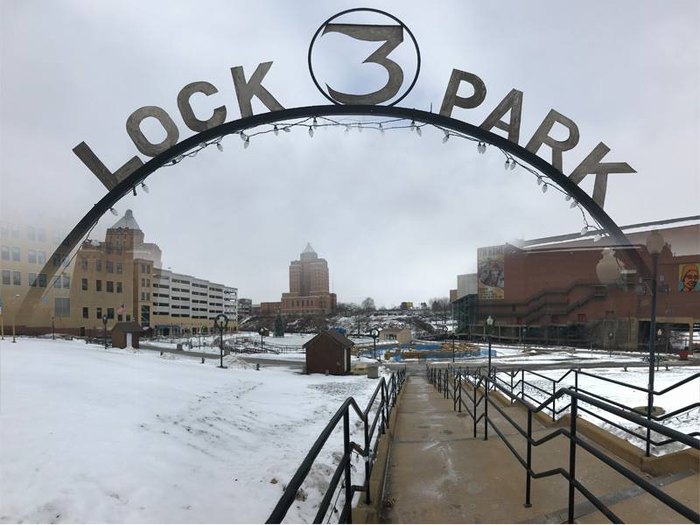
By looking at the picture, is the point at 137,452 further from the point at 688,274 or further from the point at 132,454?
the point at 688,274

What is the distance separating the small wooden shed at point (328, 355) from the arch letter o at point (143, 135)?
77.6 feet

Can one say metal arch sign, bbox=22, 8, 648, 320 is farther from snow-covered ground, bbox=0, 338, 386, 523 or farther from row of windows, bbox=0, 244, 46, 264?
snow-covered ground, bbox=0, 338, 386, 523

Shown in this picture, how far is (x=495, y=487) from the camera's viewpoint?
11.5 feet

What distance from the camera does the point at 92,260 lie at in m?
6.87

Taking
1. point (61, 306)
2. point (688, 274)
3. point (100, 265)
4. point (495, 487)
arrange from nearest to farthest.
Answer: point (495, 487)
point (61, 306)
point (100, 265)
point (688, 274)

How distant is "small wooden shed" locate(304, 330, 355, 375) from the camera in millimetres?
27797

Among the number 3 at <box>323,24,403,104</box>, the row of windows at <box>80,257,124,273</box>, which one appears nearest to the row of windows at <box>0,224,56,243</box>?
the row of windows at <box>80,257,124,273</box>

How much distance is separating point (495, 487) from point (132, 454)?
180 inches

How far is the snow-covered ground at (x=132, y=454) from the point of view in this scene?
4109 millimetres

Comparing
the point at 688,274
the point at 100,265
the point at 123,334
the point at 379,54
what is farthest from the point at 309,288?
the point at 379,54

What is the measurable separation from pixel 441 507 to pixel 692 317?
161 feet

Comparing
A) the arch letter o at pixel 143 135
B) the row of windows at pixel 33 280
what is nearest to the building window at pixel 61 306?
the row of windows at pixel 33 280

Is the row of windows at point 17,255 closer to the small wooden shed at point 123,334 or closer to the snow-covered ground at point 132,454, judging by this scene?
the snow-covered ground at point 132,454

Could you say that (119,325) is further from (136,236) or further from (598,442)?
(598,442)
